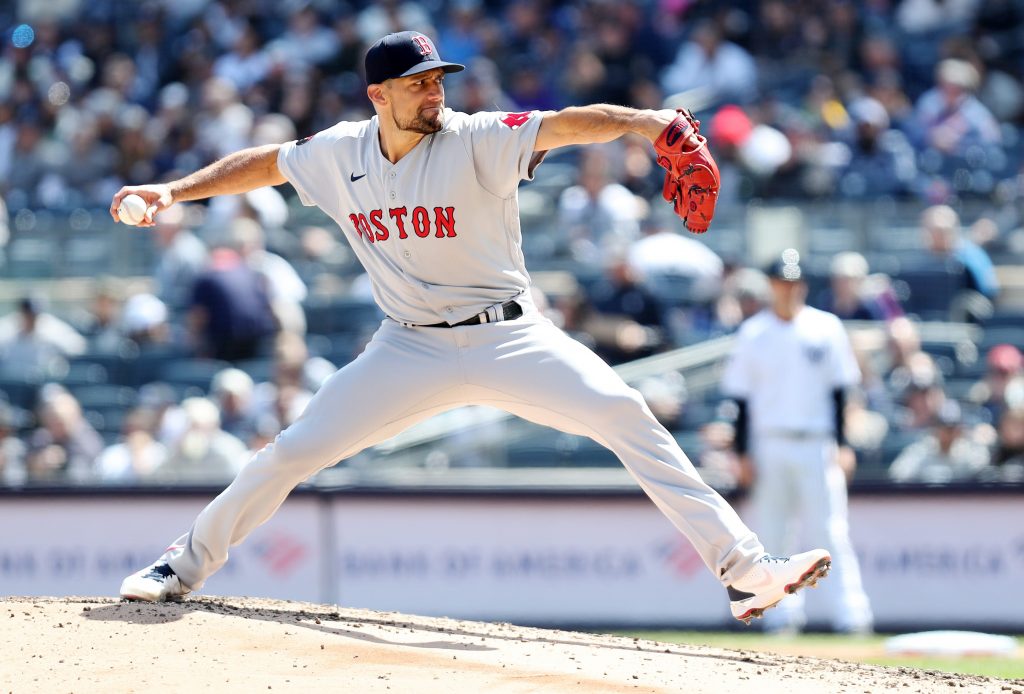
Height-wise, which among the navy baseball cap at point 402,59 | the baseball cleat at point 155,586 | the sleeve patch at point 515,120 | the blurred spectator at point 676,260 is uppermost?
the navy baseball cap at point 402,59

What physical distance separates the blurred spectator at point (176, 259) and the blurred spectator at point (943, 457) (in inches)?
216

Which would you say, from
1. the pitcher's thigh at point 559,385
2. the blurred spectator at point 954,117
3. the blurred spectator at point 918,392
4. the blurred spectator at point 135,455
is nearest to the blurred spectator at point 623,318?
the blurred spectator at point 918,392

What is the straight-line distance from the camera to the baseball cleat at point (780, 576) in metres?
5.39

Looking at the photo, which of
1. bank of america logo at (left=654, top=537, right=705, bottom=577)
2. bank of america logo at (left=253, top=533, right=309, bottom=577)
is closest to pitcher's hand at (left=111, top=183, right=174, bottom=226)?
bank of america logo at (left=253, top=533, right=309, bottom=577)

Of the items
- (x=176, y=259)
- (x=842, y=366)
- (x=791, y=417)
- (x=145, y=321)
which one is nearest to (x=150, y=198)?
(x=791, y=417)

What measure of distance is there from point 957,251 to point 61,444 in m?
6.38

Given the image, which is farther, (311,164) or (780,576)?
(311,164)

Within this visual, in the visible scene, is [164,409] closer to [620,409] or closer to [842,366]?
[842,366]

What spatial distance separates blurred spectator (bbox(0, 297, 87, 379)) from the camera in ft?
38.5

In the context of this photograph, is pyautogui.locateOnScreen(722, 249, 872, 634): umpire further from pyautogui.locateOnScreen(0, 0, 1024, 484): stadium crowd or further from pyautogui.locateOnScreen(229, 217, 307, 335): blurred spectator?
pyautogui.locateOnScreen(229, 217, 307, 335): blurred spectator

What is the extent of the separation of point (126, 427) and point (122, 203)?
586 centimetres

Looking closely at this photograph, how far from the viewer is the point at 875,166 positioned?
1252cm

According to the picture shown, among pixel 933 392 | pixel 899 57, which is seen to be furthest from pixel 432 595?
pixel 899 57

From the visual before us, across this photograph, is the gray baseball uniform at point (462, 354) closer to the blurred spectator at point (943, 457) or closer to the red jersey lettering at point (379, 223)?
the red jersey lettering at point (379, 223)
